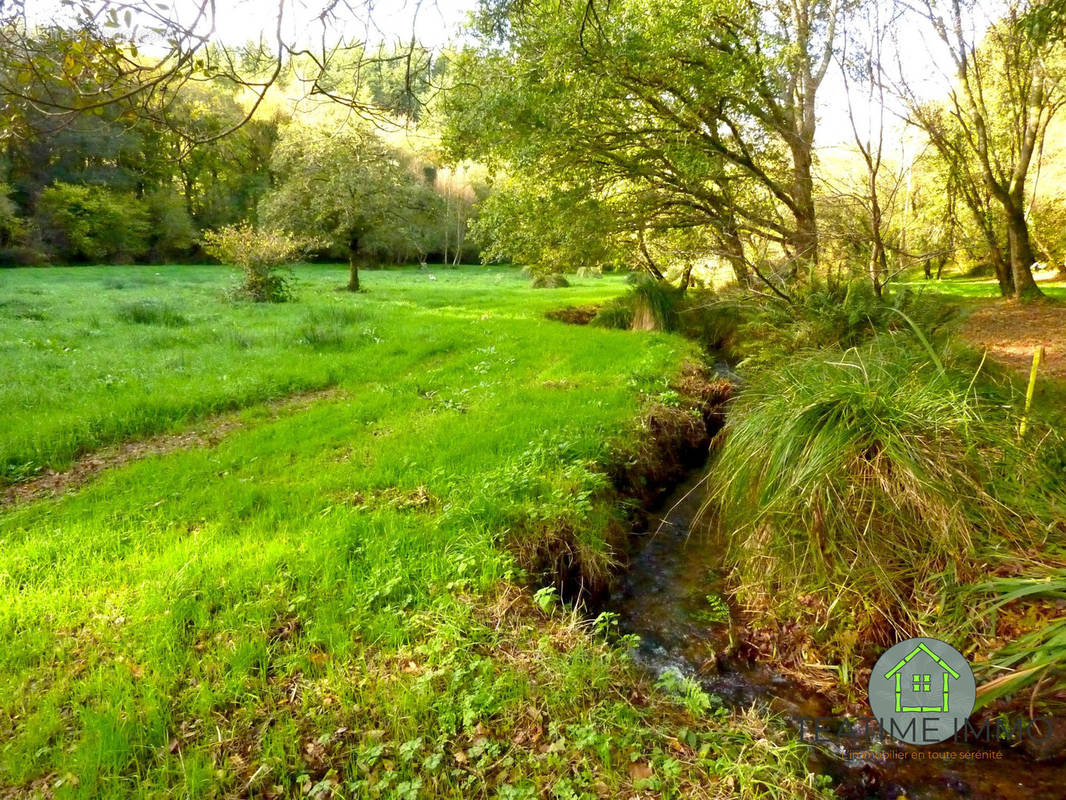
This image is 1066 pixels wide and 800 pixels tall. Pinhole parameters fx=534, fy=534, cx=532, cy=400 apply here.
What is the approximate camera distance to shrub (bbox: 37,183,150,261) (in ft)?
99.5

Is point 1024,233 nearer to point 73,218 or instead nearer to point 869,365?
point 869,365

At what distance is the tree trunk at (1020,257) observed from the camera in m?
14.3

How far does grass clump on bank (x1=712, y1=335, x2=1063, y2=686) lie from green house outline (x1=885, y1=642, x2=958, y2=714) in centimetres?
37

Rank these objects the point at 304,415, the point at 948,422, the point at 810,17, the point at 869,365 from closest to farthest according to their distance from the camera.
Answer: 1. the point at 948,422
2. the point at 869,365
3. the point at 304,415
4. the point at 810,17

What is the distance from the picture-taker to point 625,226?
12.0 meters

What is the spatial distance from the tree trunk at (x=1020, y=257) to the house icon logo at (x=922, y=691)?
16.8 meters

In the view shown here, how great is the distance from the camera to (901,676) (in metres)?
3.00

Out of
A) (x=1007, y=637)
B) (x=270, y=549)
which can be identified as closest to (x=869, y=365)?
(x=1007, y=637)

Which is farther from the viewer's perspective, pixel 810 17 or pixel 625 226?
pixel 625 226

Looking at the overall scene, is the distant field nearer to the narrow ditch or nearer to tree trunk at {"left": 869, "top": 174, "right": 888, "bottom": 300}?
tree trunk at {"left": 869, "top": 174, "right": 888, "bottom": 300}

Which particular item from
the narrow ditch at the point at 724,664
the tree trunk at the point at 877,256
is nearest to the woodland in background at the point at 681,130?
the tree trunk at the point at 877,256

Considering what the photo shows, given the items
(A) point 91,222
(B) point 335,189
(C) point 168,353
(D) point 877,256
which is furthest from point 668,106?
(A) point 91,222

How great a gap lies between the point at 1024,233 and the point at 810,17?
9988 millimetres

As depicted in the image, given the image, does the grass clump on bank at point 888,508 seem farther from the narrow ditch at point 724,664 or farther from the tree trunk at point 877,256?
the tree trunk at point 877,256
